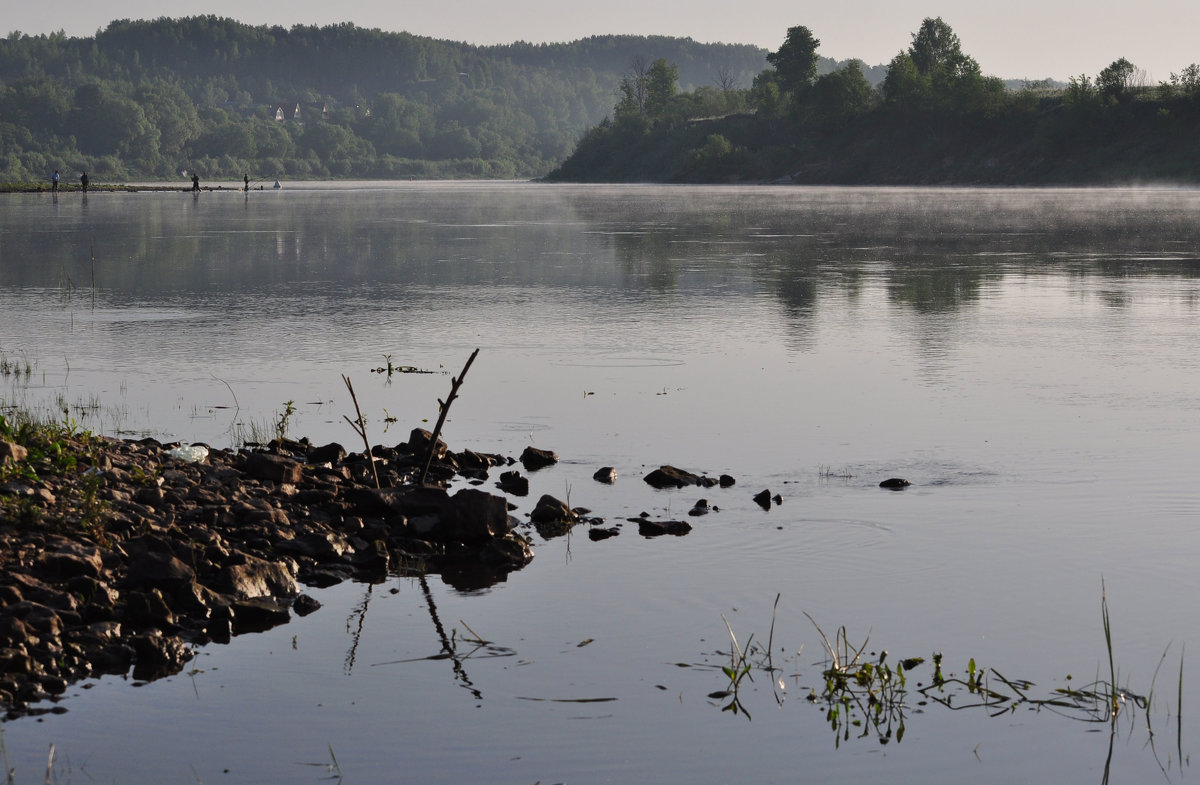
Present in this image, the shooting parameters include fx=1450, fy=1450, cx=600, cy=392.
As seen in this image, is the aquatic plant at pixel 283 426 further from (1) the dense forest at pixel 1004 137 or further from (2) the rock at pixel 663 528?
(1) the dense forest at pixel 1004 137

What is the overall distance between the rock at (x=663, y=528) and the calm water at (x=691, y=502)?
12 centimetres

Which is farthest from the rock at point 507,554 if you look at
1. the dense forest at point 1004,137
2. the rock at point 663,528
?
the dense forest at point 1004,137

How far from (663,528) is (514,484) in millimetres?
1842

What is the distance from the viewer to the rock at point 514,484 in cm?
1214

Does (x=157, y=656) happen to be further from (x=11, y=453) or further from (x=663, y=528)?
(x=663, y=528)

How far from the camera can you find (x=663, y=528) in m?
10.9

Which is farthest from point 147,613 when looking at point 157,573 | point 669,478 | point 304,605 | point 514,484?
point 669,478

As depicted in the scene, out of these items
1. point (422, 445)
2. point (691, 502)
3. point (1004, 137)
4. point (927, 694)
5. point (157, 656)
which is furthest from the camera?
point (1004, 137)

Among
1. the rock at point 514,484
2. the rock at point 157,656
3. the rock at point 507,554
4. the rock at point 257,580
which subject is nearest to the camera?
A: the rock at point 157,656

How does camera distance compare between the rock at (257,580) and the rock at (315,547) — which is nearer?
the rock at (257,580)

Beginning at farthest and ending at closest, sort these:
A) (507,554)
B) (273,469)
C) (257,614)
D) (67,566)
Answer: (273,469) → (507,554) → (257,614) → (67,566)

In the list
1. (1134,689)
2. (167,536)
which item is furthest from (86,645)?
(1134,689)

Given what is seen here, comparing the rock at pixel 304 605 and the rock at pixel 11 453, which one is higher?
the rock at pixel 11 453

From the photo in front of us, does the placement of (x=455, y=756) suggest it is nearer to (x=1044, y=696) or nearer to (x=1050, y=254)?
(x=1044, y=696)
